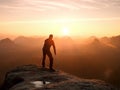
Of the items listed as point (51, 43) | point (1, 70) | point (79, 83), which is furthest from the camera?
point (1, 70)

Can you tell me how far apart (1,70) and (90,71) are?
73616 mm

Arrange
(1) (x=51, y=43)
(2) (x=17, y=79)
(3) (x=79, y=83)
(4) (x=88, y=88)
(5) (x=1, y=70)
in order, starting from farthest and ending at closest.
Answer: (5) (x=1, y=70)
(1) (x=51, y=43)
(2) (x=17, y=79)
(3) (x=79, y=83)
(4) (x=88, y=88)

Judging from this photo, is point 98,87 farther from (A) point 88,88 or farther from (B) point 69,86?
(B) point 69,86

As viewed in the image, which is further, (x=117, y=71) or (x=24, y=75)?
(x=117, y=71)

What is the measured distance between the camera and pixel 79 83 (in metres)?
15.4

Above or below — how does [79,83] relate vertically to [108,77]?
above

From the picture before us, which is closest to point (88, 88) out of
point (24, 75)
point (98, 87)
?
point (98, 87)

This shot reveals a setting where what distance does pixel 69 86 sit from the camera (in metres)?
14.5

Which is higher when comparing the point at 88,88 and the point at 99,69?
the point at 88,88

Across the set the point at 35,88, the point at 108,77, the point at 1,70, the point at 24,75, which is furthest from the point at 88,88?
the point at 1,70

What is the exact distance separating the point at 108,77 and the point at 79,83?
515 feet

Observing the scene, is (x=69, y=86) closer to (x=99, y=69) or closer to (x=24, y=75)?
(x=24, y=75)

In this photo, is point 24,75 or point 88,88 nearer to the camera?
point 88,88

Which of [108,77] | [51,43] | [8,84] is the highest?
[51,43]
